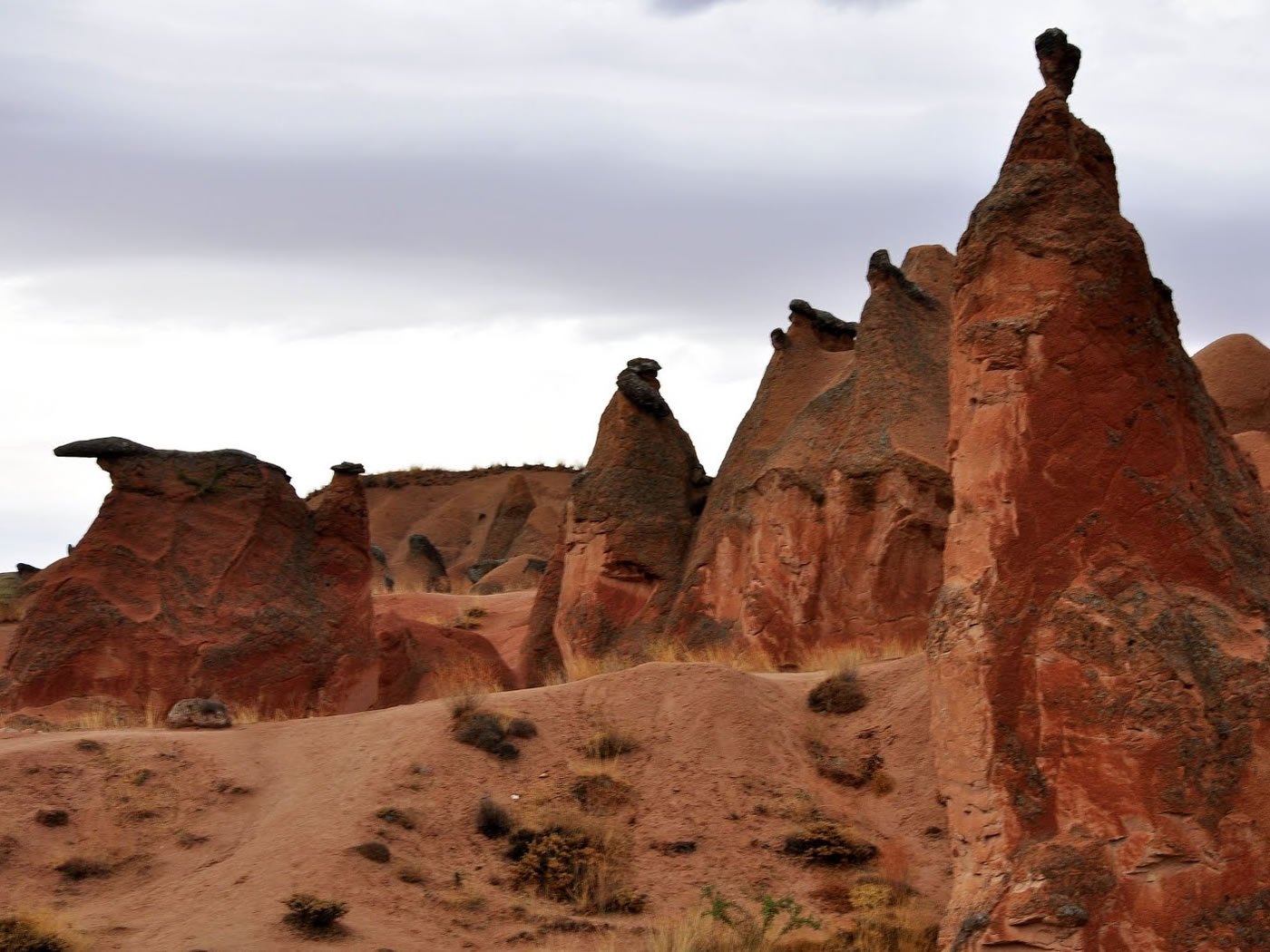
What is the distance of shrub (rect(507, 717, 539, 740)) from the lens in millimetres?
13812

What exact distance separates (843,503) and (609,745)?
6.07 meters

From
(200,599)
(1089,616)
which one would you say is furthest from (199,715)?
(1089,616)

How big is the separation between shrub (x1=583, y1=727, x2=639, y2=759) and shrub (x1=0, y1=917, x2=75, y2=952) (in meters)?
4.72

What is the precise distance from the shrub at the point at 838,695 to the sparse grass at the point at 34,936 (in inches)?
266

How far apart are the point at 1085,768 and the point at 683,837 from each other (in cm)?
399

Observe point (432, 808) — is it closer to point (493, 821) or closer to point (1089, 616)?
point (493, 821)

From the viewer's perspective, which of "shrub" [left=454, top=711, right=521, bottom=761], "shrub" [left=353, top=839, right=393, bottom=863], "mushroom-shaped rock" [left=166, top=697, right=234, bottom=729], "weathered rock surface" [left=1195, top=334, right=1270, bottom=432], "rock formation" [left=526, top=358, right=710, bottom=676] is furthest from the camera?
"weathered rock surface" [left=1195, top=334, right=1270, bottom=432]

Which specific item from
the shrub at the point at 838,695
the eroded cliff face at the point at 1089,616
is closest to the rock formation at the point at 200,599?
the shrub at the point at 838,695

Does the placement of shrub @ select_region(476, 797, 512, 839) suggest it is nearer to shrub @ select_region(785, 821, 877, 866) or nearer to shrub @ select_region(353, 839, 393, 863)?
shrub @ select_region(353, 839, 393, 863)

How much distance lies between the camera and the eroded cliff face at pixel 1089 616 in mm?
9188

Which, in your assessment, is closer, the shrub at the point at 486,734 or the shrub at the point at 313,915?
the shrub at the point at 313,915

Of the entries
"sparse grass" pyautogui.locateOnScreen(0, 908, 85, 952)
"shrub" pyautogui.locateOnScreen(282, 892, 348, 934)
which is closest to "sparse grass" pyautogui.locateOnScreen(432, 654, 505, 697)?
"shrub" pyautogui.locateOnScreen(282, 892, 348, 934)

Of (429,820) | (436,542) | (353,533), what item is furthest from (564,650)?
(436,542)

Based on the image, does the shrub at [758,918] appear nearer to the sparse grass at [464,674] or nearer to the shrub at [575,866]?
the shrub at [575,866]
